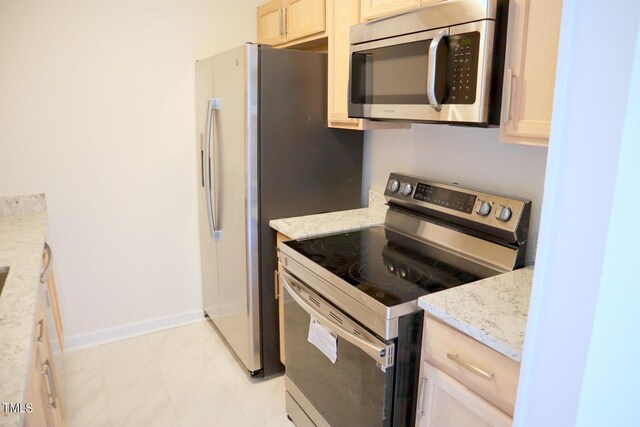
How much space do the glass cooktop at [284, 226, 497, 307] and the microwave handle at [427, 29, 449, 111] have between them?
1.90ft

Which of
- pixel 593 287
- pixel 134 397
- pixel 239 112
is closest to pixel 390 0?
pixel 239 112

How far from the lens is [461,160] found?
1.97m

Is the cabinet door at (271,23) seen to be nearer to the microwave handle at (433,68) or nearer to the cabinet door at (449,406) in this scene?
the microwave handle at (433,68)

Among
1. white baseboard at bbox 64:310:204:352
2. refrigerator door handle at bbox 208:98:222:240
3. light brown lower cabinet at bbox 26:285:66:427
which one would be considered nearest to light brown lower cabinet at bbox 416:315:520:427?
light brown lower cabinet at bbox 26:285:66:427

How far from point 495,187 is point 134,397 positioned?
77.9 inches

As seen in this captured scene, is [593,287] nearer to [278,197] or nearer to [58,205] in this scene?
[278,197]

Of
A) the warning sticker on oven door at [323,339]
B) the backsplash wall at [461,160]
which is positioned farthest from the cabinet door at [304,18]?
the warning sticker on oven door at [323,339]

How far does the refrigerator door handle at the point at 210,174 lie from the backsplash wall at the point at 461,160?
0.84m

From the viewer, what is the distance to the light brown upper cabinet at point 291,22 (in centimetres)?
217

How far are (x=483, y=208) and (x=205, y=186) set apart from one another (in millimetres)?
1497

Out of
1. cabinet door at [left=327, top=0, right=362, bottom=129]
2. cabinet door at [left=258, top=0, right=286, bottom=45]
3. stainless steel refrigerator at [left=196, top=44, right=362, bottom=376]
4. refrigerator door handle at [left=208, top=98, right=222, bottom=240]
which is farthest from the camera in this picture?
cabinet door at [left=258, top=0, right=286, bottom=45]

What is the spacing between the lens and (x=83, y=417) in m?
2.09

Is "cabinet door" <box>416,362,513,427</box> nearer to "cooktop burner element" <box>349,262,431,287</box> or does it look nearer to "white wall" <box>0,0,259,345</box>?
"cooktop burner element" <box>349,262,431,287</box>

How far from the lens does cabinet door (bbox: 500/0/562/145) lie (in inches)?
48.0
